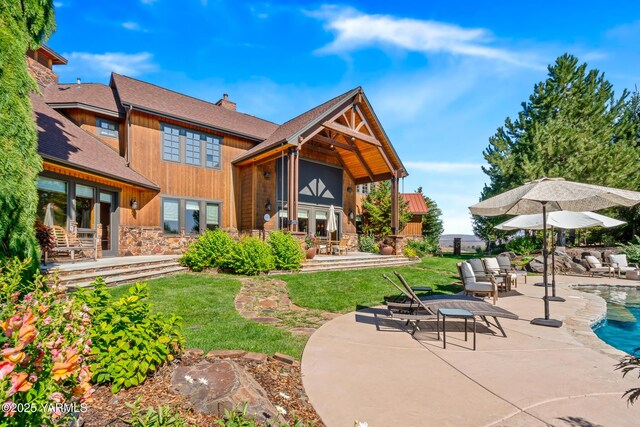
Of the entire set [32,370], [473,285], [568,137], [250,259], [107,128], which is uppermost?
[568,137]

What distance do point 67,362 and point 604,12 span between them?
41.8ft

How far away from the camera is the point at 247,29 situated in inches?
476

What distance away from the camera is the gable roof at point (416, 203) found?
22844 millimetres

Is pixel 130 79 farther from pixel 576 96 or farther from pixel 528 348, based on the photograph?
pixel 576 96

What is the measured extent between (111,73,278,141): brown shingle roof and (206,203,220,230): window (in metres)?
3.64

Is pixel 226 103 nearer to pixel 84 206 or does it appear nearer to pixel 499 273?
pixel 84 206

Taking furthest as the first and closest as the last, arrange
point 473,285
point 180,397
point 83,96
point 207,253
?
point 83,96 < point 207,253 < point 473,285 < point 180,397

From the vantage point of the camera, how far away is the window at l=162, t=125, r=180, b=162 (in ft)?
44.2

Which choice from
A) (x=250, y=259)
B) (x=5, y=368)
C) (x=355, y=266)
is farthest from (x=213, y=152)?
(x=5, y=368)

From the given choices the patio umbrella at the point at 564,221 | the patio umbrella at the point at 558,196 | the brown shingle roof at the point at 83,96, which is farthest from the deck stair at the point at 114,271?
the patio umbrella at the point at 564,221

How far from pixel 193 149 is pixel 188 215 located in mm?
3006

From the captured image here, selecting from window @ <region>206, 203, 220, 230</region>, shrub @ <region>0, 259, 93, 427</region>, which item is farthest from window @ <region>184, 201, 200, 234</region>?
shrub @ <region>0, 259, 93, 427</region>

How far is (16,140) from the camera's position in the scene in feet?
17.5

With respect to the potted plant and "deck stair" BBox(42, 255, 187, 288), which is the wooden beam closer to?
the potted plant
